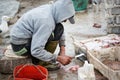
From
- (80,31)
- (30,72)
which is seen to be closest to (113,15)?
(80,31)

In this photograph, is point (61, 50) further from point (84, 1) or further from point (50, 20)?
point (84, 1)

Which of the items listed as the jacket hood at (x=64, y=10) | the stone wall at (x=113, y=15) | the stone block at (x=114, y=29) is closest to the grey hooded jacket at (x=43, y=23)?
the jacket hood at (x=64, y=10)

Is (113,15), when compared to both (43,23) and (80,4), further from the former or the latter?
(43,23)

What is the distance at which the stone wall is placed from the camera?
632 centimetres

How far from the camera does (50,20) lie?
4.23 m

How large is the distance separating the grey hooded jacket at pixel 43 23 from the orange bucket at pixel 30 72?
0.60 ft

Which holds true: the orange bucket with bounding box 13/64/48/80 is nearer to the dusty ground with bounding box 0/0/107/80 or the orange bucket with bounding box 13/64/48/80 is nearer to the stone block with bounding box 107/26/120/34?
the dusty ground with bounding box 0/0/107/80

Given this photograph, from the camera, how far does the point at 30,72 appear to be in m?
4.26

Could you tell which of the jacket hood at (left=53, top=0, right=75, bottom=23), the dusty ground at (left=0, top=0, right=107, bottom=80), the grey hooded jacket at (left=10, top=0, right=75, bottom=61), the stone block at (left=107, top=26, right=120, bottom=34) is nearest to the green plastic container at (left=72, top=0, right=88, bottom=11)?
the dusty ground at (left=0, top=0, right=107, bottom=80)

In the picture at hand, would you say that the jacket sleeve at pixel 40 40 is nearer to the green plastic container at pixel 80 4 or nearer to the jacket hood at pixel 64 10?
the jacket hood at pixel 64 10

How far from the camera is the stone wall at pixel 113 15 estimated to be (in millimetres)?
6324

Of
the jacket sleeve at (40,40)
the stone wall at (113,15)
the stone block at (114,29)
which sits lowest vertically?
the stone block at (114,29)

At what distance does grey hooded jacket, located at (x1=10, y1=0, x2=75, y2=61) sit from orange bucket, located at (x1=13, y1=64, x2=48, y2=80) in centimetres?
18

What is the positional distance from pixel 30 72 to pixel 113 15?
111 inches
